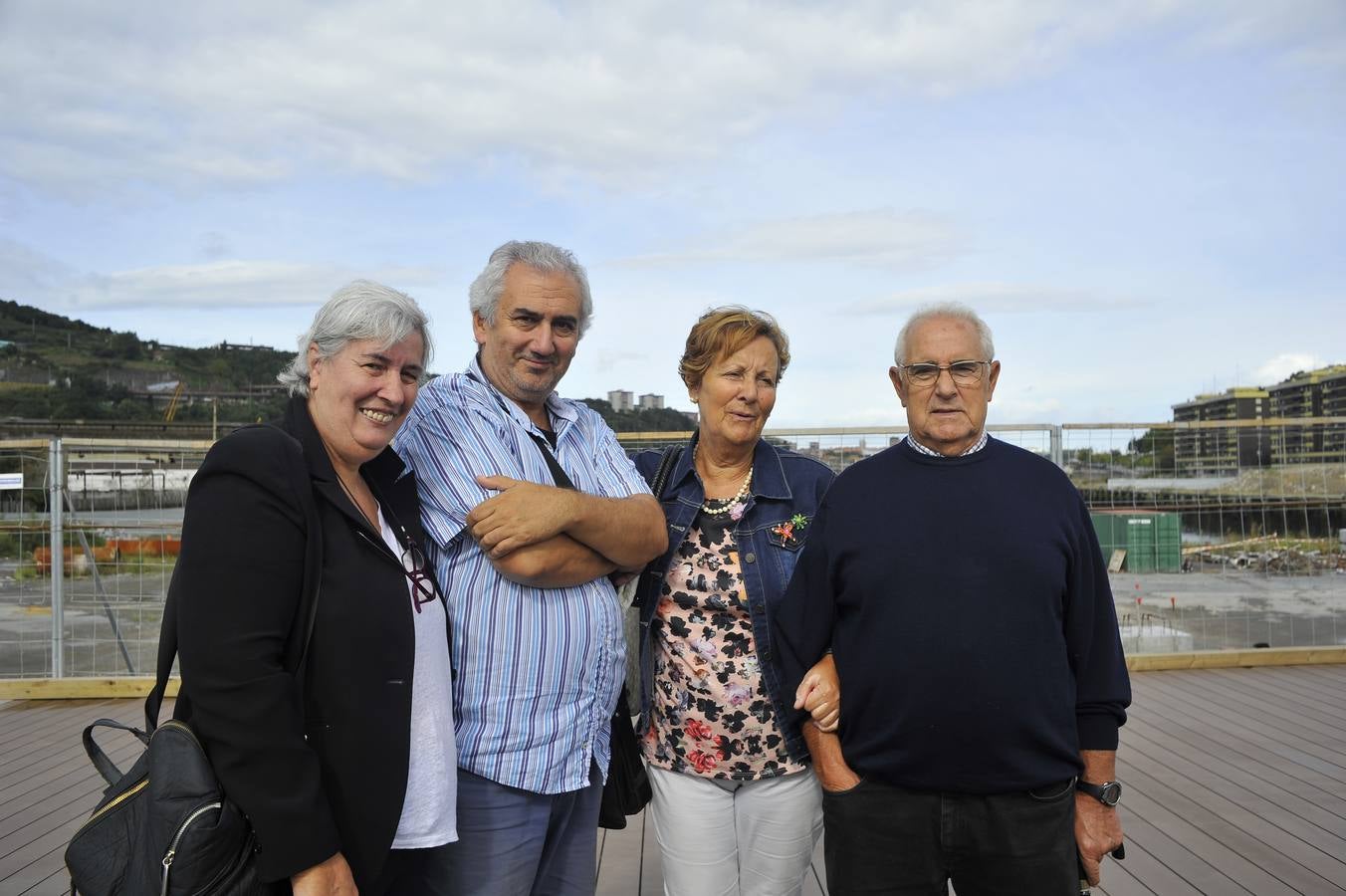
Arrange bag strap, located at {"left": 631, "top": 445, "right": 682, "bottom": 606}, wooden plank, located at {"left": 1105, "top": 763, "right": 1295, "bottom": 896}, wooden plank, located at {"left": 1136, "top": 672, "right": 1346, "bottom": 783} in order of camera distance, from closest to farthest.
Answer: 1. bag strap, located at {"left": 631, "top": 445, "right": 682, "bottom": 606}
2. wooden plank, located at {"left": 1105, "top": 763, "right": 1295, "bottom": 896}
3. wooden plank, located at {"left": 1136, "top": 672, "right": 1346, "bottom": 783}

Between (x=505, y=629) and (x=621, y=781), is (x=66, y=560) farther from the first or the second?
(x=505, y=629)

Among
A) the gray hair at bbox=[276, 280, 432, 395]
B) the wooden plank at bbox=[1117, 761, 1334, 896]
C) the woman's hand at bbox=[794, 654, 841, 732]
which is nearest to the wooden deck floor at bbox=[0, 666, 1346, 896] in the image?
the wooden plank at bbox=[1117, 761, 1334, 896]

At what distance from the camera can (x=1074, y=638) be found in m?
1.69

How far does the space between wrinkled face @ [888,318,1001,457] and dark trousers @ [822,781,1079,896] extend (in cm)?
68

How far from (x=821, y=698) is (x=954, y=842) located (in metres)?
0.35

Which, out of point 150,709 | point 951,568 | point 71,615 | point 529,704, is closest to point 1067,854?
point 951,568

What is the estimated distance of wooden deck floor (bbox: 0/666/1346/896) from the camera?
115 inches

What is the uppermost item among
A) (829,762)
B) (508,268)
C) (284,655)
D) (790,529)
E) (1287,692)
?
(508,268)

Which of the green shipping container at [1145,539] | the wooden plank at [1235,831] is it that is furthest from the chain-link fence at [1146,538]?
the wooden plank at [1235,831]

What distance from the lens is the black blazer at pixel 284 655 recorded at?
1.17 meters

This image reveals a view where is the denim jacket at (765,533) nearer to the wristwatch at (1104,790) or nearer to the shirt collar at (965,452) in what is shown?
the shirt collar at (965,452)

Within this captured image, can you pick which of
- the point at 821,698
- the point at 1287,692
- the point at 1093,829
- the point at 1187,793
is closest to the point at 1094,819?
the point at 1093,829

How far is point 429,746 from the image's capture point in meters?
1.44

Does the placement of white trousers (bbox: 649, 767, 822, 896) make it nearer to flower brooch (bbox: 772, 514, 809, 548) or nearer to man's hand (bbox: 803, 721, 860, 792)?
man's hand (bbox: 803, 721, 860, 792)
